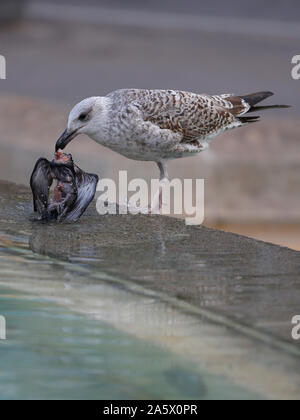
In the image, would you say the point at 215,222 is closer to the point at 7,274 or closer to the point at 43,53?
the point at 7,274

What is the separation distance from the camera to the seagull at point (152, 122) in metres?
4.39

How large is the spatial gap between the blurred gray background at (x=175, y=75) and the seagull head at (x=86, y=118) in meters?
2.58

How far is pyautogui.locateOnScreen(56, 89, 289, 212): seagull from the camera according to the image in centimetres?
439

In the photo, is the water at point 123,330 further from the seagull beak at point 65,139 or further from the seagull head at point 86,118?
the seagull head at point 86,118

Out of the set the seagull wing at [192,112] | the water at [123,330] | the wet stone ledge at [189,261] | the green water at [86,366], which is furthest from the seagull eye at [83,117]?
the green water at [86,366]

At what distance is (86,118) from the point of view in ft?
14.3

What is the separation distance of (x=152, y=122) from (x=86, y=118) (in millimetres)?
370

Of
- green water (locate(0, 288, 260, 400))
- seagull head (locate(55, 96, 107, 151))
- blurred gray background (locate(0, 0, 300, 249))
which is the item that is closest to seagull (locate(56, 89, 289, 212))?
seagull head (locate(55, 96, 107, 151))

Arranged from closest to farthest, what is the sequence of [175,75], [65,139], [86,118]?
[65,139] < [86,118] < [175,75]

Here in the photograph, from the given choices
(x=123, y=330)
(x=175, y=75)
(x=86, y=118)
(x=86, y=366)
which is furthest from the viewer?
(x=175, y=75)

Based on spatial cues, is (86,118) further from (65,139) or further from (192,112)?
(192,112)

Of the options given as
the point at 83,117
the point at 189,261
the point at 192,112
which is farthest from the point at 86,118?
the point at 189,261

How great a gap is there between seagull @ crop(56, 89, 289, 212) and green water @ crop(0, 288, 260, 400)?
170cm

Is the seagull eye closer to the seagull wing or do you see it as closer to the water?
the seagull wing
